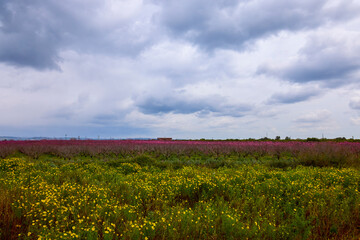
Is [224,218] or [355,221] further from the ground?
[224,218]

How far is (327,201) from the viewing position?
6.03 meters

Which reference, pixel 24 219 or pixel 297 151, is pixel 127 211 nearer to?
pixel 24 219

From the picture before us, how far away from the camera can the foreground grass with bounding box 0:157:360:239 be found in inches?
158

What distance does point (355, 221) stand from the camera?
5168 millimetres

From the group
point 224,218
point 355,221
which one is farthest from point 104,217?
point 355,221

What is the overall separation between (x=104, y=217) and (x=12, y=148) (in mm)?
17976

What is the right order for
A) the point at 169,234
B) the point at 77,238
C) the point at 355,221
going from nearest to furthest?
the point at 77,238, the point at 169,234, the point at 355,221

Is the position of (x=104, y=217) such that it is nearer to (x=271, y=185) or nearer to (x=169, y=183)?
(x=169, y=183)

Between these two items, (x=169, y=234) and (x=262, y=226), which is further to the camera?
(x=262, y=226)

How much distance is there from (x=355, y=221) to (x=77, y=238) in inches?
231

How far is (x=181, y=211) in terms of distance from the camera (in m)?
4.80

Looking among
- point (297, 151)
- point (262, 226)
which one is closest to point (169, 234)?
point (262, 226)

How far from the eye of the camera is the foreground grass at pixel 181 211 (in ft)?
13.2

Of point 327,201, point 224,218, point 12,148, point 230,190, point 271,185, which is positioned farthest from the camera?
point 12,148
